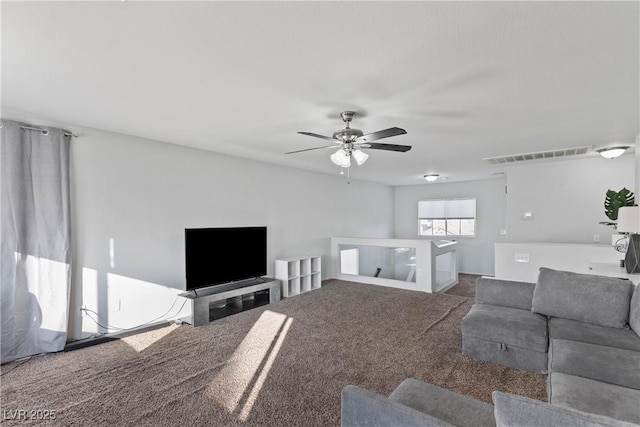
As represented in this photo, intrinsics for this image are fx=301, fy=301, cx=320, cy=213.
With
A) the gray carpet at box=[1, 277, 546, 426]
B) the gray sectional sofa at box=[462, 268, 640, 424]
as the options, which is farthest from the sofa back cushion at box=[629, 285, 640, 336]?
the gray carpet at box=[1, 277, 546, 426]

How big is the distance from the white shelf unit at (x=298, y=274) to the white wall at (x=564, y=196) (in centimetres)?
386

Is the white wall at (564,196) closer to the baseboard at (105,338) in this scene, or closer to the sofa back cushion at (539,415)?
the sofa back cushion at (539,415)

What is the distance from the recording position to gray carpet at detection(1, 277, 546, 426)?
2.22 m

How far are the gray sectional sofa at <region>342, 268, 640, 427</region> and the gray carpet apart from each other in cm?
32

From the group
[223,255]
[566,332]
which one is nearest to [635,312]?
[566,332]

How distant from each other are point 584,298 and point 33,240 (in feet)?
18.1

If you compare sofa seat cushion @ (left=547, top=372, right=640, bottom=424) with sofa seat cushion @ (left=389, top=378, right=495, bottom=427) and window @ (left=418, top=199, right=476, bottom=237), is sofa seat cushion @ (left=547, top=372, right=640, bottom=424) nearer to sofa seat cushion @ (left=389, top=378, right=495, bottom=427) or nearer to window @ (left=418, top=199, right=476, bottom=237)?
sofa seat cushion @ (left=389, top=378, right=495, bottom=427)

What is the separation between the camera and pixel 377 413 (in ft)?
4.29

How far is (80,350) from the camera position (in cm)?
326

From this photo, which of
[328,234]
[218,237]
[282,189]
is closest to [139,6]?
[218,237]

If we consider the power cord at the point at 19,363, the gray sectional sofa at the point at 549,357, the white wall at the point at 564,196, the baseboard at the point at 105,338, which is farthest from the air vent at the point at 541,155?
the power cord at the point at 19,363

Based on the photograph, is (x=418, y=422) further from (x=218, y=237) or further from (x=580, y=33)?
(x=218, y=237)

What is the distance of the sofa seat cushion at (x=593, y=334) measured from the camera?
2350mm

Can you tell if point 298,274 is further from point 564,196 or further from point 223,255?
point 564,196
